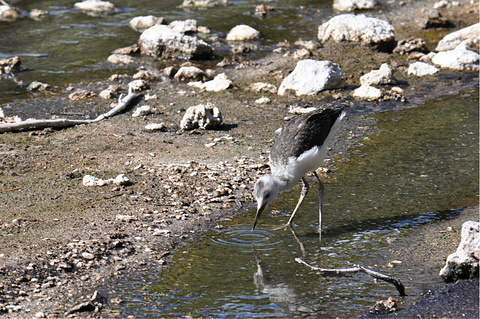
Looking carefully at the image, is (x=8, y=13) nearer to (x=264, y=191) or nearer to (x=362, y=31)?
(x=362, y=31)

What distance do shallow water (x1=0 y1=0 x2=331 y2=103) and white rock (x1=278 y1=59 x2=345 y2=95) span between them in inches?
110

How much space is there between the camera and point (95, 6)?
17484mm

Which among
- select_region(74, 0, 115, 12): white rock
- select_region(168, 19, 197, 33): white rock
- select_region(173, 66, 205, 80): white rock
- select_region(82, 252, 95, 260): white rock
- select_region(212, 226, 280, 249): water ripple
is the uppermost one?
select_region(74, 0, 115, 12): white rock

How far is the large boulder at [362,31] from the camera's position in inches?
521

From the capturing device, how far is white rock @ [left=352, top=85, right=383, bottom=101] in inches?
436

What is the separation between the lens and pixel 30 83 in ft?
39.9

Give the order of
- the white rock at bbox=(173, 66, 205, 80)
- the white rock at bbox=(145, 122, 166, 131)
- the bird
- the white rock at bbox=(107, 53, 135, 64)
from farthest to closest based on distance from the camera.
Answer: the white rock at bbox=(107, 53, 135, 64)
the white rock at bbox=(173, 66, 205, 80)
the white rock at bbox=(145, 122, 166, 131)
the bird

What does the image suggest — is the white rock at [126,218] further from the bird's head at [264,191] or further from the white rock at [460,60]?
the white rock at [460,60]

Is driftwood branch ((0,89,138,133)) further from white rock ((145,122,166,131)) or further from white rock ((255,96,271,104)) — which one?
white rock ((255,96,271,104))

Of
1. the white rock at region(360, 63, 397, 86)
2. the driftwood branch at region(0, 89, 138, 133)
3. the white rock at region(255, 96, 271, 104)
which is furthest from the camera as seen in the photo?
the white rock at region(360, 63, 397, 86)

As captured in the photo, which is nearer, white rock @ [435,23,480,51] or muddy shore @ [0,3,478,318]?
muddy shore @ [0,3,478,318]

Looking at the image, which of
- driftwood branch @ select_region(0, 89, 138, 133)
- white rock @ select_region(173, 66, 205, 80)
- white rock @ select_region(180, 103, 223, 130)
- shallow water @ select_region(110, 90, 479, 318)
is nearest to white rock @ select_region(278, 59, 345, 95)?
white rock @ select_region(173, 66, 205, 80)

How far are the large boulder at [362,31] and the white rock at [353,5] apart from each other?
318cm

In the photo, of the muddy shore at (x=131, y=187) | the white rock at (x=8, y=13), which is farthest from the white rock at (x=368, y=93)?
the white rock at (x=8, y=13)
